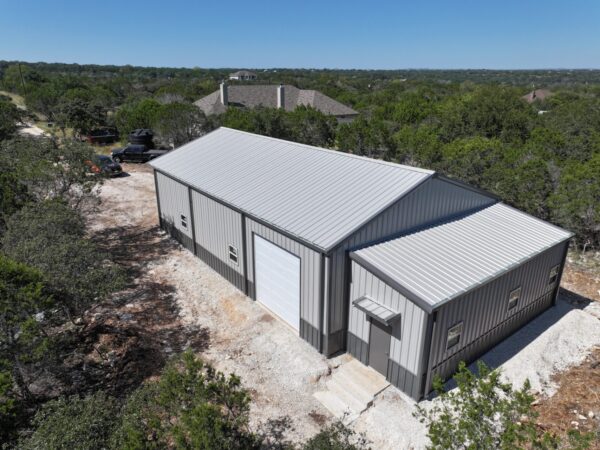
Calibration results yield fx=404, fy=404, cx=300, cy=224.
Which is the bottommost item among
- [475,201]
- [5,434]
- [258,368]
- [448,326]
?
[258,368]

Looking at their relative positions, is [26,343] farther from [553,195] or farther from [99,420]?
[553,195]

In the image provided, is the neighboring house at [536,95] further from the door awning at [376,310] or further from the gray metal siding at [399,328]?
the door awning at [376,310]

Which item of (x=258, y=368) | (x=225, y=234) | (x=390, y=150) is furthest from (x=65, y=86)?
(x=258, y=368)

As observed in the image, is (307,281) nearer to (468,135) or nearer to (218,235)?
(218,235)

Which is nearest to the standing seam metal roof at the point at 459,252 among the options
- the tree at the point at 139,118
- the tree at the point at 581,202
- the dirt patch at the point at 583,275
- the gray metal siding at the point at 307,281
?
the gray metal siding at the point at 307,281

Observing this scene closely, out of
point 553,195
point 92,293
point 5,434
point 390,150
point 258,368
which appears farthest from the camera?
point 390,150

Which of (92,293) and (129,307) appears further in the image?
(129,307)

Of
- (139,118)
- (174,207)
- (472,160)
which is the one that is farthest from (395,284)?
(139,118)
